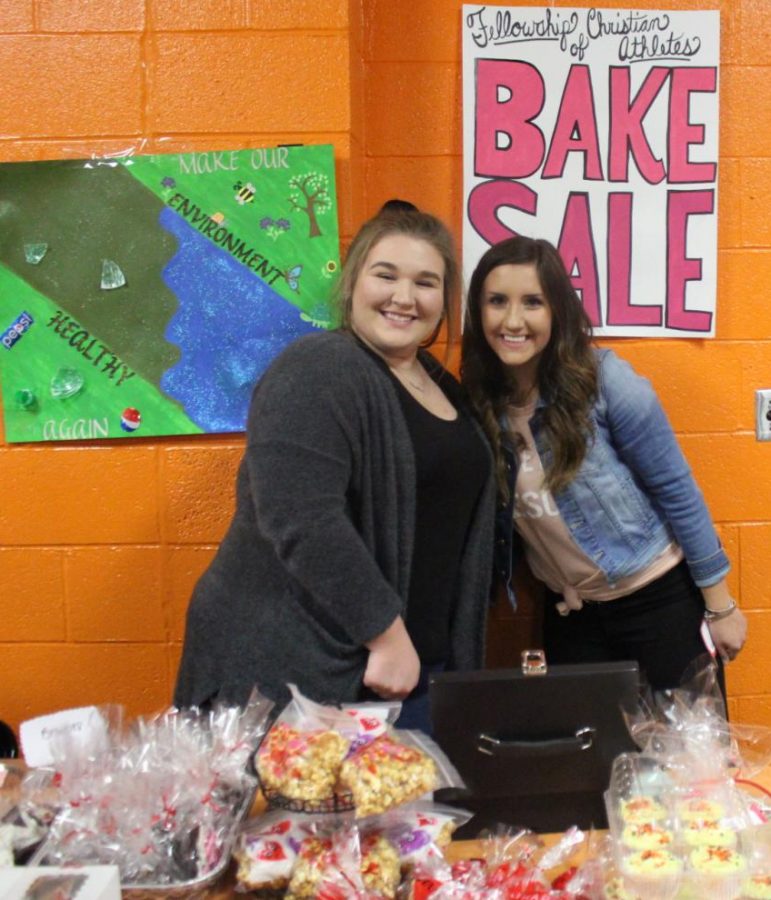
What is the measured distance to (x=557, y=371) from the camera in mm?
1637

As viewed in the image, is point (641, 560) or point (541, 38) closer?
point (641, 560)

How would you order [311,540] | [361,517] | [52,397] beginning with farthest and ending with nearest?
[52,397]
[361,517]
[311,540]

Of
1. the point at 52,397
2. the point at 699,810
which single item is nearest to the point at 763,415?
the point at 699,810

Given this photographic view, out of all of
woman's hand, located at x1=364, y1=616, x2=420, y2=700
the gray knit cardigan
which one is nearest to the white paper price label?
the gray knit cardigan

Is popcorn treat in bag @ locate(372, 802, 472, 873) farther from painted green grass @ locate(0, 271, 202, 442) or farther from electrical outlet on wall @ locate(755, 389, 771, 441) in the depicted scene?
electrical outlet on wall @ locate(755, 389, 771, 441)

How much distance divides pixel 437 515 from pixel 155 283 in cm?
78

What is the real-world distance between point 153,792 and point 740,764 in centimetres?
73

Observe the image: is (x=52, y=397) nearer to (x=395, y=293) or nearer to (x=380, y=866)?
(x=395, y=293)

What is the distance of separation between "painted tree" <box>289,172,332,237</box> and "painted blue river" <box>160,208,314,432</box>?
0.17 m

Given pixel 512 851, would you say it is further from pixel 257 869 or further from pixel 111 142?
pixel 111 142

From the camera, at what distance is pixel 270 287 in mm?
1712

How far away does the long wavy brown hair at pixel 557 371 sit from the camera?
5.31 feet

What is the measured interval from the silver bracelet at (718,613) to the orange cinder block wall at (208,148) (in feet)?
1.10

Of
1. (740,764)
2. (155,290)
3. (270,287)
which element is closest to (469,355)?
(270,287)
